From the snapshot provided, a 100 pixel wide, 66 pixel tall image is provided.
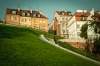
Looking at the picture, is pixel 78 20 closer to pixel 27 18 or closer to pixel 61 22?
pixel 61 22

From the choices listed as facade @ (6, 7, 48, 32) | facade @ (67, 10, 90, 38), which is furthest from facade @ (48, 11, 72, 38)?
facade @ (67, 10, 90, 38)

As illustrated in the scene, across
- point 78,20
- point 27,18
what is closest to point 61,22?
point 78,20

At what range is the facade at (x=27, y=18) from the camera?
8294 centimetres

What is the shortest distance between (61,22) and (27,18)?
54.4 feet

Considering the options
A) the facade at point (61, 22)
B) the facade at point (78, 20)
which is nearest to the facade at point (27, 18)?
the facade at point (61, 22)

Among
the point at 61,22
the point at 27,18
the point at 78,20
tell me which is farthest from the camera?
the point at 61,22

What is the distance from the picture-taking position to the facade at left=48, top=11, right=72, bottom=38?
89.5 m

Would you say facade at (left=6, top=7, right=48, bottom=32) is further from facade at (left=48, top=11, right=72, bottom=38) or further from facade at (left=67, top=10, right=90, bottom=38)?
facade at (left=67, top=10, right=90, bottom=38)

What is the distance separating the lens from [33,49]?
24594mm

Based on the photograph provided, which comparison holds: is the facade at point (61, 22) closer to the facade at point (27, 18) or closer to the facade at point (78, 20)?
the facade at point (27, 18)

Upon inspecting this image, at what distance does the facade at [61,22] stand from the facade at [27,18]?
7.24 metres

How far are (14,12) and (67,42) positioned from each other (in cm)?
4423

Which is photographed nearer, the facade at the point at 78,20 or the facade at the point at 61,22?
the facade at the point at 78,20

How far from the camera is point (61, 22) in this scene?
9100cm
